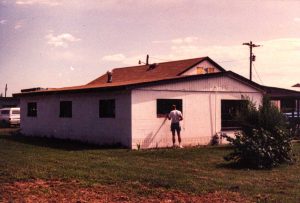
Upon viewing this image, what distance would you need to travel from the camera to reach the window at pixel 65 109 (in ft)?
72.9

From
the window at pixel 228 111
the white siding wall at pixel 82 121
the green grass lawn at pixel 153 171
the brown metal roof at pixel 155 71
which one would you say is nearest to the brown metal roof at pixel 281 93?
the window at pixel 228 111

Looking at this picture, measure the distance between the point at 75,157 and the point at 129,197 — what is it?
253 inches

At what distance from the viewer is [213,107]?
68.9 feet

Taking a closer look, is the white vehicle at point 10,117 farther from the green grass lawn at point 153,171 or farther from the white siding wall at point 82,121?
the green grass lawn at point 153,171

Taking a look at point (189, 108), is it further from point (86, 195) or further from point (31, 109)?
point (86, 195)

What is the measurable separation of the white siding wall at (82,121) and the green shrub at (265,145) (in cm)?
544

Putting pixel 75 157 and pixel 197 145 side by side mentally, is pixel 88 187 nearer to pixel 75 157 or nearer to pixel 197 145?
pixel 75 157

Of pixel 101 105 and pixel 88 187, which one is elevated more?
pixel 101 105

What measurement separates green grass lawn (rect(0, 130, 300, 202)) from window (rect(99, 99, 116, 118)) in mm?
2770

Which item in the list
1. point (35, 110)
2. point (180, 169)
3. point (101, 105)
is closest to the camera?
point (180, 169)

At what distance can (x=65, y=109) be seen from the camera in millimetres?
22641

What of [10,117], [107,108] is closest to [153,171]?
[107,108]

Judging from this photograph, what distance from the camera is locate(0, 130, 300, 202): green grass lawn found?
31.9ft

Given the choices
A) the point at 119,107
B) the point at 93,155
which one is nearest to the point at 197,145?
the point at 119,107
